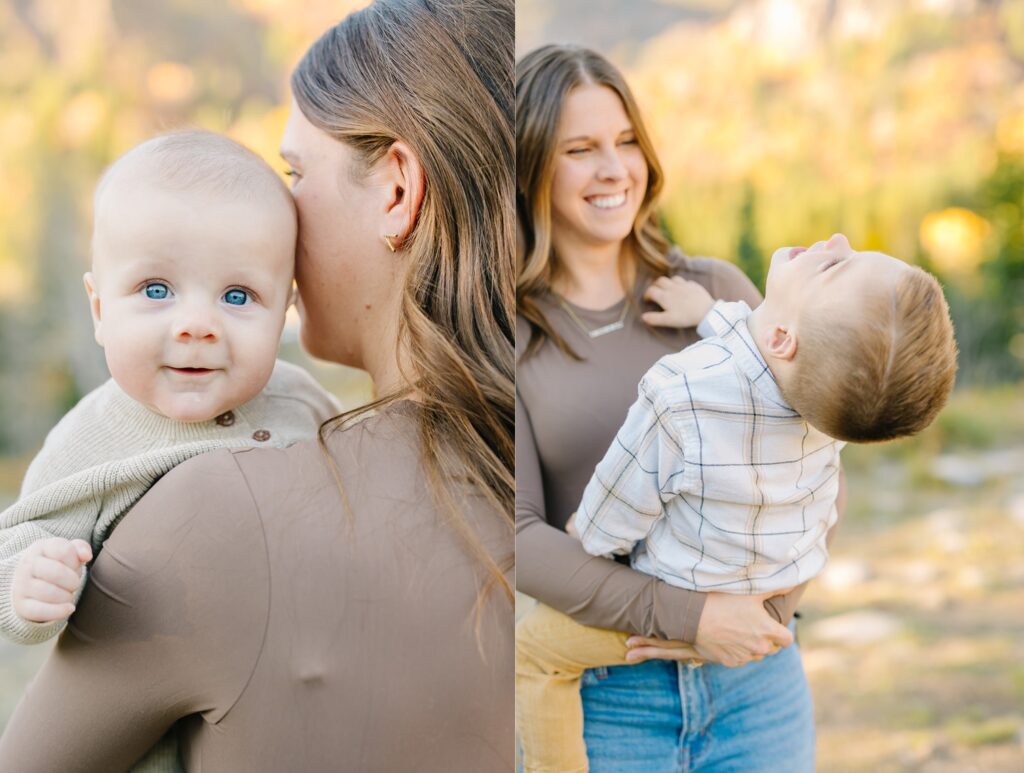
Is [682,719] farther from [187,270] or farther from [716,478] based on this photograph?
[187,270]

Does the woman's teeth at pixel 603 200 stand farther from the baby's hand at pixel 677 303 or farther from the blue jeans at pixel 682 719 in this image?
the blue jeans at pixel 682 719

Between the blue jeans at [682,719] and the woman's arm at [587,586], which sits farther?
the blue jeans at [682,719]

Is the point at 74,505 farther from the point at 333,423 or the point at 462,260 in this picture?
the point at 462,260

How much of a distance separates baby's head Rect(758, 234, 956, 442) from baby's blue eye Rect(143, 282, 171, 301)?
65 cm

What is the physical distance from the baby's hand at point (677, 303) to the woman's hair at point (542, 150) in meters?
0.04

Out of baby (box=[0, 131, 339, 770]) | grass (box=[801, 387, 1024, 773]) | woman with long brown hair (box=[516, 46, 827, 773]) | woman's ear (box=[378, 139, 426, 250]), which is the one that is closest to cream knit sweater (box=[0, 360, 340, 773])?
baby (box=[0, 131, 339, 770])

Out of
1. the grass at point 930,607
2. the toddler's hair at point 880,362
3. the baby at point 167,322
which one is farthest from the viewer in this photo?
the grass at point 930,607

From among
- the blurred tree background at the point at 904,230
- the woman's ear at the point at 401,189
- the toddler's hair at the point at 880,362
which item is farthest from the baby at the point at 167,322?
the blurred tree background at the point at 904,230

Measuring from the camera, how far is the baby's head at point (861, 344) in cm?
115

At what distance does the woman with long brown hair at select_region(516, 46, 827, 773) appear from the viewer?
137 centimetres

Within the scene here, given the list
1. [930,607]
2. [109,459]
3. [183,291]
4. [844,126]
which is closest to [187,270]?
[183,291]

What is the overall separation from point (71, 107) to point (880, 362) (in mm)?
1702

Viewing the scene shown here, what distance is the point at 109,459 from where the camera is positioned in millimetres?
1087

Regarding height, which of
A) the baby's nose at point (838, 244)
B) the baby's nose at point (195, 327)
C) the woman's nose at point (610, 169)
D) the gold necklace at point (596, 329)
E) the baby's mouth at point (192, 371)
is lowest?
the gold necklace at point (596, 329)
